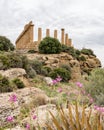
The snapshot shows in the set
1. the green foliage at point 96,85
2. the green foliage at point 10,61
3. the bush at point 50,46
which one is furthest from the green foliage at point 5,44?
the green foliage at point 96,85

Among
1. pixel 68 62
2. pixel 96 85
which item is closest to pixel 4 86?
pixel 96 85

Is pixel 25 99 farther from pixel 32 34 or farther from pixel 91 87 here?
pixel 32 34

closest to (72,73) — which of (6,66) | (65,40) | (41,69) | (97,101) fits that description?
(41,69)

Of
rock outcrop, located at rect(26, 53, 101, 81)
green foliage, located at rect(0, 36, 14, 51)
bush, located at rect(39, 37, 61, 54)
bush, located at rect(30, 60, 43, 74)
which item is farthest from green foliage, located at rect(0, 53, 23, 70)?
bush, located at rect(39, 37, 61, 54)

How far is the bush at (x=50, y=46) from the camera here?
3788cm

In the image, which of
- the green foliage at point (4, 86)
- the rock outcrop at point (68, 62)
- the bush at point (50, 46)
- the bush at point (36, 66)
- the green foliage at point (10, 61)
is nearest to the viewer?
the green foliage at point (4, 86)

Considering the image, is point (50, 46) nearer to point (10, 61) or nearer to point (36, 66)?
point (36, 66)

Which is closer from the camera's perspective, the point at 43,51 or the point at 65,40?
the point at 43,51

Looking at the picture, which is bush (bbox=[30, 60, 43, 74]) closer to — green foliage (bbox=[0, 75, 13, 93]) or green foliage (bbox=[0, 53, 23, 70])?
green foliage (bbox=[0, 53, 23, 70])

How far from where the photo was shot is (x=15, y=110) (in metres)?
11.0

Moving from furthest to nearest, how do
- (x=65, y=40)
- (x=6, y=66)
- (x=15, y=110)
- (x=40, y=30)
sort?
(x=65, y=40) < (x=40, y=30) < (x=6, y=66) < (x=15, y=110)

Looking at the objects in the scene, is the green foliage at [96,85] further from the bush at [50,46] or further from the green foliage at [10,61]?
the bush at [50,46]

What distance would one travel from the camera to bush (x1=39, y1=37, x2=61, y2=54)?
3788 cm

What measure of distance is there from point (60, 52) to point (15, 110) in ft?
92.4
